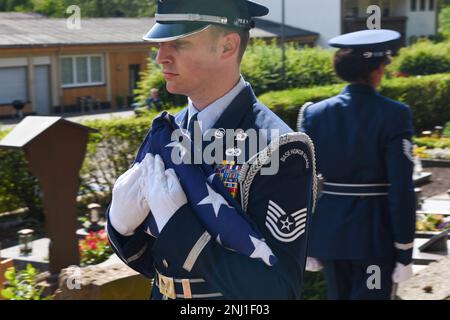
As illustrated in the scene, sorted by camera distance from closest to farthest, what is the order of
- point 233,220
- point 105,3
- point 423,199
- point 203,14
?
1. point 233,220
2. point 203,14
3. point 423,199
4. point 105,3

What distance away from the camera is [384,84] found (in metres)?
16.3

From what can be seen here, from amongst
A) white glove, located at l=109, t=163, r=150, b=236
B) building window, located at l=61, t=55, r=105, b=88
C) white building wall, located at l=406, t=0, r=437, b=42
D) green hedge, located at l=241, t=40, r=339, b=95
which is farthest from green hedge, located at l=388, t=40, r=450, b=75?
white glove, located at l=109, t=163, r=150, b=236

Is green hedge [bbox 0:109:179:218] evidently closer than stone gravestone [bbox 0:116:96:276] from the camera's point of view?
No

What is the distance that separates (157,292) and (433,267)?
355 cm

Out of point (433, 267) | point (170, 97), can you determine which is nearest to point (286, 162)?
point (433, 267)

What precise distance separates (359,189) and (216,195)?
193 cm

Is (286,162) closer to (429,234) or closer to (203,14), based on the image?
(203,14)

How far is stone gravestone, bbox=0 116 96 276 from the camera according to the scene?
19.8ft

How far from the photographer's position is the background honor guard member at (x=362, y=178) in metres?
3.85

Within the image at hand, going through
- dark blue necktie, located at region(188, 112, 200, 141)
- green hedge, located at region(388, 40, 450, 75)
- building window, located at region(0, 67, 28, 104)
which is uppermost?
dark blue necktie, located at region(188, 112, 200, 141)

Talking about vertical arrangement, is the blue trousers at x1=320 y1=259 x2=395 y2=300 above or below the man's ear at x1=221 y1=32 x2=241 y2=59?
below

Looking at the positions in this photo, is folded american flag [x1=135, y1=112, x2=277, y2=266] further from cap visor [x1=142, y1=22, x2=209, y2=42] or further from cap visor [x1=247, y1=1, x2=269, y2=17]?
cap visor [x1=247, y1=1, x2=269, y2=17]

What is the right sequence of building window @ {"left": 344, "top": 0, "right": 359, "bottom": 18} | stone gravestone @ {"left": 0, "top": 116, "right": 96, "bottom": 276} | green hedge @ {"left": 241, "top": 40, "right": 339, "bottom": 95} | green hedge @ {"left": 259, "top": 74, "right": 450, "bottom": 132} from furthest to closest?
building window @ {"left": 344, "top": 0, "right": 359, "bottom": 18}, green hedge @ {"left": 241, "top": 40, "right": 339, "bottom": 95}, green hedge @ {"left": 259, "top": 74, "right": 450, "bottom": 132}, stone gravestone @ {"left": 0, "top": 116, "right": 96, "bottom": 276}

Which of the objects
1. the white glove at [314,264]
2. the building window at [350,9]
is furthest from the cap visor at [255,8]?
the building window at [350,9]
